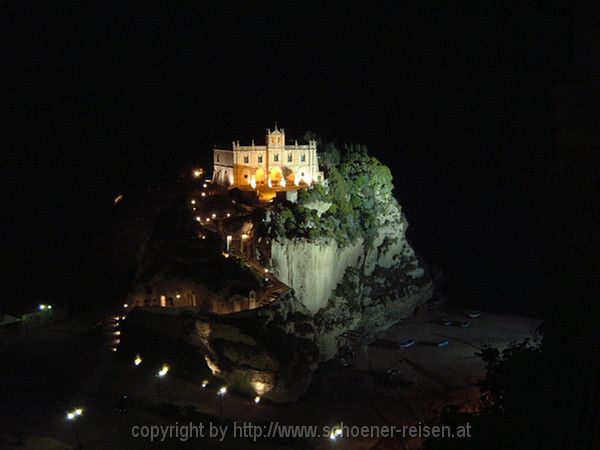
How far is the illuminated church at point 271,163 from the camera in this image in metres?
48.2

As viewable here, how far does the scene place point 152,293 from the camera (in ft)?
132

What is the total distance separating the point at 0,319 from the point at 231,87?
134 feet

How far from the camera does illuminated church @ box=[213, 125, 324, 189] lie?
1900 inches

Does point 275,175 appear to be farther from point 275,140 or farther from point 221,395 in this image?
point 221,395

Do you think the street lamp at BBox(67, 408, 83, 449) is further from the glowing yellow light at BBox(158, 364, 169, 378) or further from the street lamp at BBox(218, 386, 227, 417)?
the street lamp at BBox(218, 386, 227, 417)

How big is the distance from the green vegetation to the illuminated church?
2434 mm

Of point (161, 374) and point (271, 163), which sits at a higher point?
point (271, 163)

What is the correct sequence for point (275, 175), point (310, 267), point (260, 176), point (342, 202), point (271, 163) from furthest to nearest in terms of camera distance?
point (275, 175) < point (260, 176) < point (271, 163) < point (342, 202) < point (310, 267)

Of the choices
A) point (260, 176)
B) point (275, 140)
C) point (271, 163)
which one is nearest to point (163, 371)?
point (260, 176)

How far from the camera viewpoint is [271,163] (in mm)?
48438

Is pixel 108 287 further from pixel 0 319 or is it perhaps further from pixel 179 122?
pixel 179 122

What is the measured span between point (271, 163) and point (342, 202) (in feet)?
21.5

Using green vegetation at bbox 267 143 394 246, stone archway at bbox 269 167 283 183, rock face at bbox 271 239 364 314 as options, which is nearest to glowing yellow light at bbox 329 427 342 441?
rock face at bbox 271 239 364 314

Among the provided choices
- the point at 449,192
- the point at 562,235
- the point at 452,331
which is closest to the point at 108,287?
the point at 452,331
